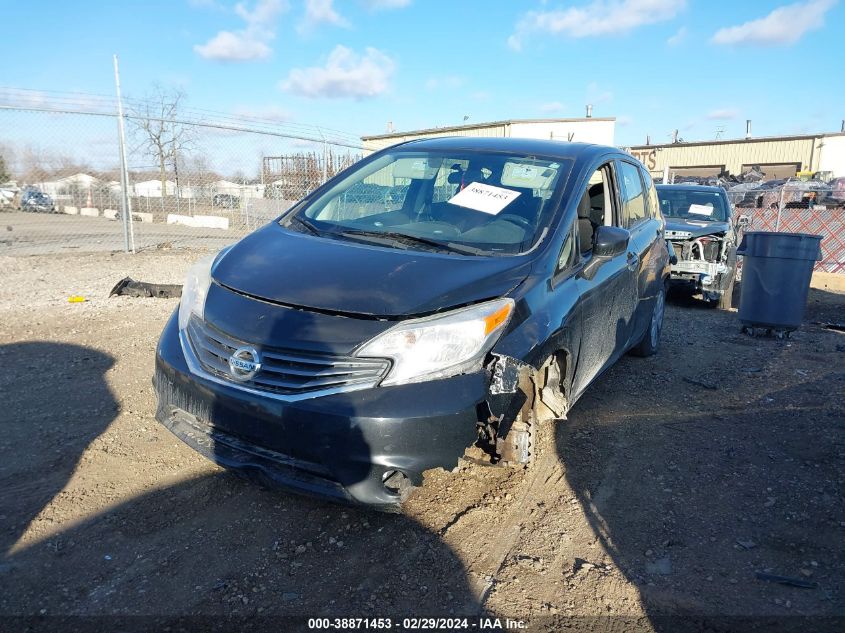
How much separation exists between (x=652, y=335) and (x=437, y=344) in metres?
3.91

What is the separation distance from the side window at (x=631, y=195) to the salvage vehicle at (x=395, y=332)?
2.82 ft

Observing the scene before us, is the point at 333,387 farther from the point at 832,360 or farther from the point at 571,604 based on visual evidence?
the point at 832,360

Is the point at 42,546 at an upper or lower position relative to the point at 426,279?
lower

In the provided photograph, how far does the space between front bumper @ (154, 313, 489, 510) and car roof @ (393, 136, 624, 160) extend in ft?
6.46

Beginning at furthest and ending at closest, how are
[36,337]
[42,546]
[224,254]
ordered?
1. [36,337]
2. [224,254]
3. [42,546]

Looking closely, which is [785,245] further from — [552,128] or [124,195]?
[552,128]

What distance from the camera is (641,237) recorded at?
16.1ft

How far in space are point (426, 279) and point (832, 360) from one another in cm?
528

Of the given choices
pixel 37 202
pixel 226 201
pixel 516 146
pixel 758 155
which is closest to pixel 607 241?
pixel 516 146

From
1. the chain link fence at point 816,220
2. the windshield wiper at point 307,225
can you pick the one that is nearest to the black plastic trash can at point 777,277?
the windshield wiper at point 307,225

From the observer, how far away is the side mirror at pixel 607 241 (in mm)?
3568

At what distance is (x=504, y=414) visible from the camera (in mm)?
2703

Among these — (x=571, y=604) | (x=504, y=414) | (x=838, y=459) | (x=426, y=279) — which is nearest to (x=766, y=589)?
(x=571, y=604)

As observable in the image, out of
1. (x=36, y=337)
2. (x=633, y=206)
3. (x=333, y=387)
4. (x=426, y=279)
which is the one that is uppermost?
(x=633, y=206)
